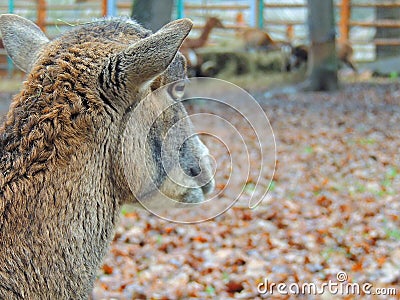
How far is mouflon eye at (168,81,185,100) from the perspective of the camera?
10.6ft

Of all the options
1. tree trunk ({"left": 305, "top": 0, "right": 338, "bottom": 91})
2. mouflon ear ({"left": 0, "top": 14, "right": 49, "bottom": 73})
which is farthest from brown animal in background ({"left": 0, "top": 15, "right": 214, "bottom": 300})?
tree trunk ({"left": 305, "top": 0, "right": 338, "bottom": 91})

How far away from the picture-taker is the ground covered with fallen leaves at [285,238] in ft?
19.2

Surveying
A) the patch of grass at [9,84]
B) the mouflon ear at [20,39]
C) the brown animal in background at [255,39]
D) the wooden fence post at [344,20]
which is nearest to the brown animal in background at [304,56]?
the brown animal in background at [255,39]

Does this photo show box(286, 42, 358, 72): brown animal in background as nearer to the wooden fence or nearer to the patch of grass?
the wooden fence

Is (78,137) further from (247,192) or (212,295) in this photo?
(247,192)

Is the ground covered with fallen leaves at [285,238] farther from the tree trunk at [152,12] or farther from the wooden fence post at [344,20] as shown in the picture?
the wooden fence post at [344,20]

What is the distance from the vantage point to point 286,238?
7.11m

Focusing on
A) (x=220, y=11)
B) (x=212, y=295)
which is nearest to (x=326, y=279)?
(x=212, y=295)

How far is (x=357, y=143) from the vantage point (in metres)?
11.9

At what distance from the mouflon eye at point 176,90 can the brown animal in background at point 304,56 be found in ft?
60.7

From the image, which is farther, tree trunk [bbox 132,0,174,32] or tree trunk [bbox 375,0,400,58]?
tree trunk [bbox 375,0,400,58]


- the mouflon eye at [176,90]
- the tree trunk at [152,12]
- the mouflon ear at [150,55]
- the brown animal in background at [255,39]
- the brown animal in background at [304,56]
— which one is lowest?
the brown animal in background at [304,56]

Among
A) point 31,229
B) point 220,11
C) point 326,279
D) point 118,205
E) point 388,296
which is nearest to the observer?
point 31,229

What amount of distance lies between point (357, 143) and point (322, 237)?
→ 5144mm
